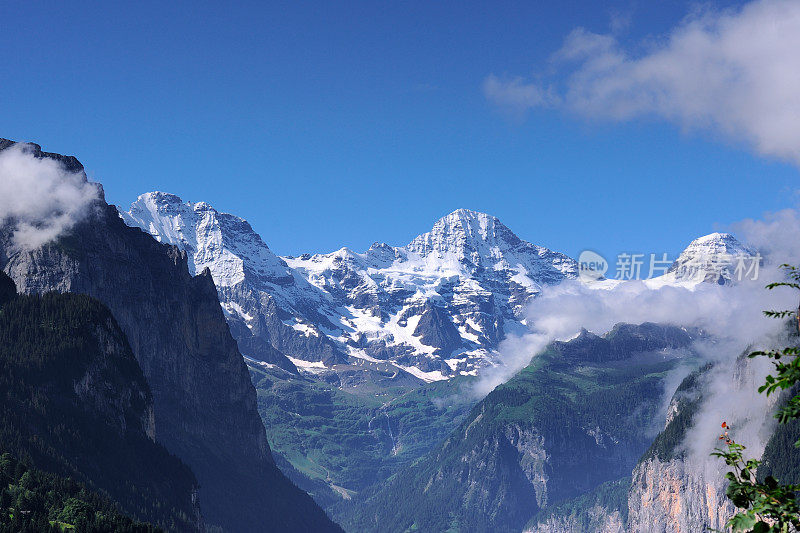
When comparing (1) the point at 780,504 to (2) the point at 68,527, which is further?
(2) the point at 68,527

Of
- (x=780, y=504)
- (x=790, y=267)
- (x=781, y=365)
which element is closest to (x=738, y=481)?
(x=780, y=504)

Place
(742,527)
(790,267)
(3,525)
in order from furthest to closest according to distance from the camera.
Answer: (3,525)
(790,267)
(742,527)

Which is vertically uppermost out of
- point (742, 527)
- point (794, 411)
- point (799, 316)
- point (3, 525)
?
point (799, 316)

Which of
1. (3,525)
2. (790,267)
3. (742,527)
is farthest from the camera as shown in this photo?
(3,525)

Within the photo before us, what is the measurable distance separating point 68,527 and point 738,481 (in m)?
191

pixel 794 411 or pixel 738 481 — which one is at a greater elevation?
pixel 794 411

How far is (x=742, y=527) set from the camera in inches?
942

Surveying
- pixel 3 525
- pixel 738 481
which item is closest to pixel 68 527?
pixel 3 525

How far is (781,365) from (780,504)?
3.62 m

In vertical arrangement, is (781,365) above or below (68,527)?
above

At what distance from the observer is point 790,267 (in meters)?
27.3

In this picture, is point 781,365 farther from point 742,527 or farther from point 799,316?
point 742,527

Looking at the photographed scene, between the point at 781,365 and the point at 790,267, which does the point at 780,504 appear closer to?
the point at 781,365

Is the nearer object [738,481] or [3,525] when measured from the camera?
[738,481]
